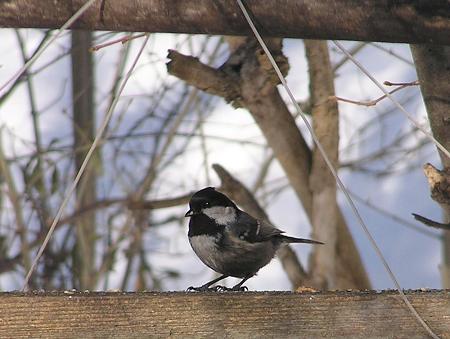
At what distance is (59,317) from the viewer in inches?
61.2

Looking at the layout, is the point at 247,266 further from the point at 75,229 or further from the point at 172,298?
the point at 75,229

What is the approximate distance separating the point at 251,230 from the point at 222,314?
0.92 metres

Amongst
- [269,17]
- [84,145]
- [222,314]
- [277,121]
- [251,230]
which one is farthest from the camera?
[84,145]

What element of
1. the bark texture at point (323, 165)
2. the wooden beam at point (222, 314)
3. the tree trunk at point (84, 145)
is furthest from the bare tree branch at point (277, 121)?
the wooden beam at point (222, 314)

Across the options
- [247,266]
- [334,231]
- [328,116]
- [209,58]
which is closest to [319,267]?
[334,231]

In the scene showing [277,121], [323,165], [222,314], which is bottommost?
[222,314]

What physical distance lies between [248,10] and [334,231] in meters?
1.72

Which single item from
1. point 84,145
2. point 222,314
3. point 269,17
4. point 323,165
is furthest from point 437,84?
point 84,145

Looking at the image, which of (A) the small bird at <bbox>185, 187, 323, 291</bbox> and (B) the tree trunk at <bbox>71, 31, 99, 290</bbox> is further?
(B) the tree trunk at <bbox>71, 31, 99, 290</bbox>

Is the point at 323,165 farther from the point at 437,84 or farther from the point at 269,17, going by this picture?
the point at 269,17

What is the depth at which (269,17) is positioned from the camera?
1.72 metres

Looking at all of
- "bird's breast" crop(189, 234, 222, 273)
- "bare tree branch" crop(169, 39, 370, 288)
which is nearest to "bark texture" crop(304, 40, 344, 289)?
"bare tree branch" crop(169, 39, 370, 288)

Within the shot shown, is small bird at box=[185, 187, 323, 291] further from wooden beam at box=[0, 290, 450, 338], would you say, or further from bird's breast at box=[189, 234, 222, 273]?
wooden beam at box=[0, 290, 450, 338]

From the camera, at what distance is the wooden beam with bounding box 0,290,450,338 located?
1551 mm
